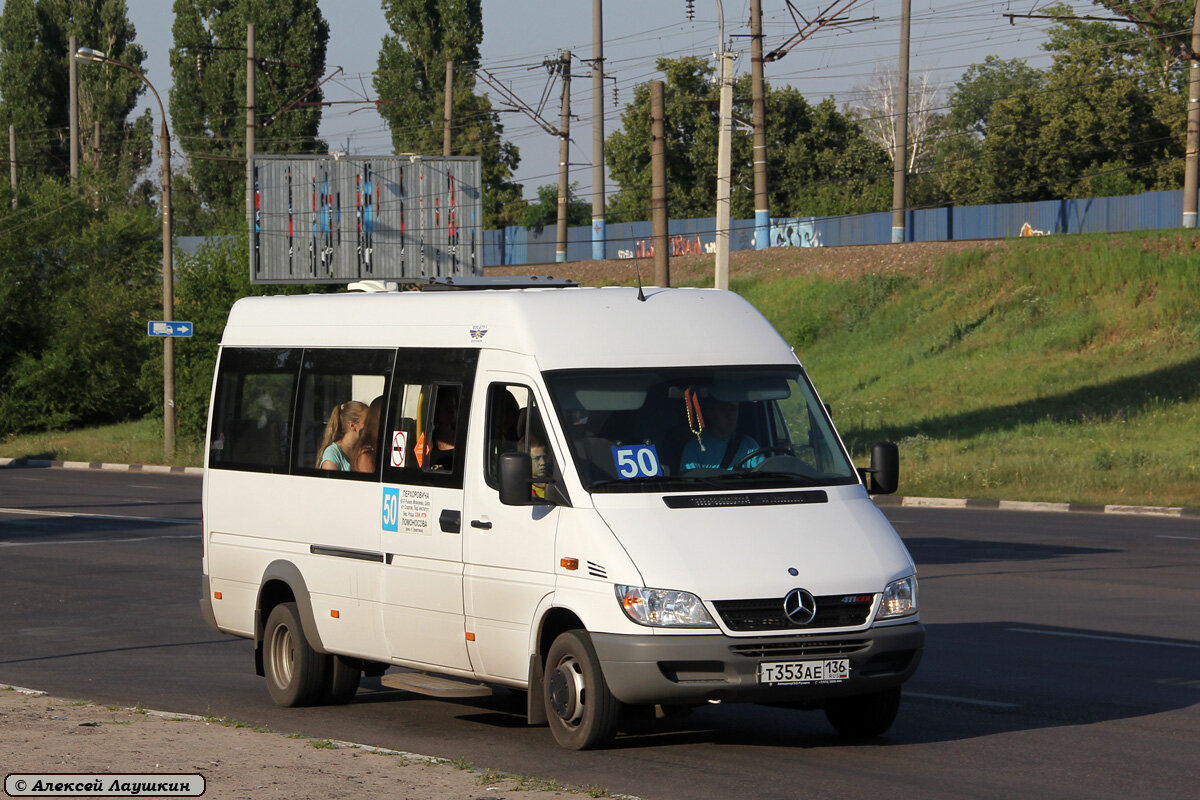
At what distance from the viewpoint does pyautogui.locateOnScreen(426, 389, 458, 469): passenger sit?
9203mm

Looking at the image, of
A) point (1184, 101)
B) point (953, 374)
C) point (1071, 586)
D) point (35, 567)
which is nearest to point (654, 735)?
point (1071, 586)

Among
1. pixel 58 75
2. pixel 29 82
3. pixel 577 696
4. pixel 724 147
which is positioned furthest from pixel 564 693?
pixel 58 75

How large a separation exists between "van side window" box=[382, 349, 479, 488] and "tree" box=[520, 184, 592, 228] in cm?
8337

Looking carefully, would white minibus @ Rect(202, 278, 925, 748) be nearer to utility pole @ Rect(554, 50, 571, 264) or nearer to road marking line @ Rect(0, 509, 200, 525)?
road marking line @ Rect(0, 509, 200, 525)

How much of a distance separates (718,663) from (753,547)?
1.95 feet

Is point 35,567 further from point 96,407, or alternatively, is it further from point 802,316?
point 96,407

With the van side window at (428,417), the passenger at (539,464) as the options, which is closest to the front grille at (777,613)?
the passenger at (539,464)

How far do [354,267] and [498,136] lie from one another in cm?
4425

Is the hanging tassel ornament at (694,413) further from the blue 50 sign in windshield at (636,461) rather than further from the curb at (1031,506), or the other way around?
the curb at (1031,506)

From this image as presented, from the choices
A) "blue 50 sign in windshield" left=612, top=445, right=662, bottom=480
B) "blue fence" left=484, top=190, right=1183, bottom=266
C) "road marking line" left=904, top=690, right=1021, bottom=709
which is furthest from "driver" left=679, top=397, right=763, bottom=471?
"blue fence" left=484, top=190, right=1183, bottom=266

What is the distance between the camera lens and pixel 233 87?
82812 millimetres

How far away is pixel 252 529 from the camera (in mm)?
10805

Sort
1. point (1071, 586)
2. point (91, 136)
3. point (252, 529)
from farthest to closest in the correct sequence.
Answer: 1. point (91, 136)
2. point (1071, 586)
3. point (252, 529)

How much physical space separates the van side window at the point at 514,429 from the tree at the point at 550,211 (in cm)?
8411
